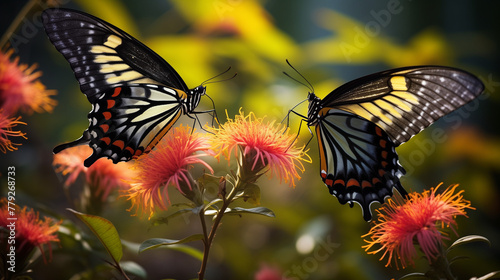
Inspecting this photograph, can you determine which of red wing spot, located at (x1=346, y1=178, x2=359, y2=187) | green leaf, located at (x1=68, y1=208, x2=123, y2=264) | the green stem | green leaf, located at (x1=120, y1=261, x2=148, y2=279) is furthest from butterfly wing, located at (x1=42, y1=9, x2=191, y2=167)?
the green stem

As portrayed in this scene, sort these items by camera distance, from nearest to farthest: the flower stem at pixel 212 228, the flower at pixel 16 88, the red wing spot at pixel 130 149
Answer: the flower stem at pixel 212 228
the red wing spot at pixel 130 149
the flower at pixel 16 88

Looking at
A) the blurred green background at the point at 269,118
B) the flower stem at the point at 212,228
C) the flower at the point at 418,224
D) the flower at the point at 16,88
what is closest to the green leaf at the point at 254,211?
the flower stem at the point at 212,228

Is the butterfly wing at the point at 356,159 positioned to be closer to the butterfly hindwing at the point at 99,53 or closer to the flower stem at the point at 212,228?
the flower stem at the point at 212,228

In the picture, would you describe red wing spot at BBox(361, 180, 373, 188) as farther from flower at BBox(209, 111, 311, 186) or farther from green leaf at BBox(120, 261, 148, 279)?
green leaf at BBox(120, 261, 148, 279)

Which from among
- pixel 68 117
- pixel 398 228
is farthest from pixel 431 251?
pixel 68 117

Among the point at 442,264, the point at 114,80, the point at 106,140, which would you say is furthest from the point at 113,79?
the point at 442,264

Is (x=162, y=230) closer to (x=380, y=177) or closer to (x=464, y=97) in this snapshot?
(x=380, y=177)

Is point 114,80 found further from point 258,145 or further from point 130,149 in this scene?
point 258,145
